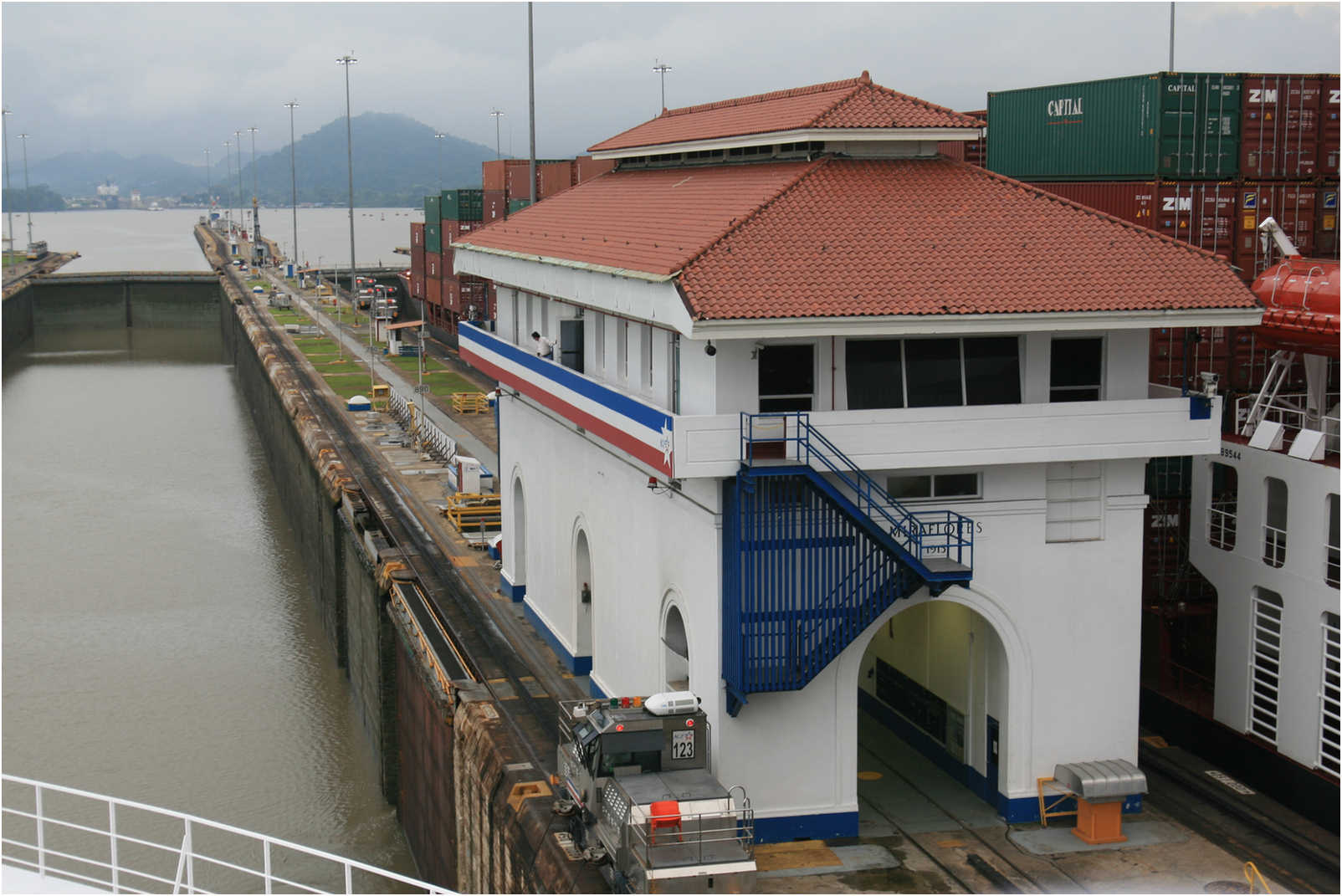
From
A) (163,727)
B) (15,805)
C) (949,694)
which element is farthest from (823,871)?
(163,727)

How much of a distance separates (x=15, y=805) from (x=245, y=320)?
74754 mm

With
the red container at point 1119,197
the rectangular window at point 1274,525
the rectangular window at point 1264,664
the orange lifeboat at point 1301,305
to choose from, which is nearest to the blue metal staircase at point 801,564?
the rectangular window at point 1274,525

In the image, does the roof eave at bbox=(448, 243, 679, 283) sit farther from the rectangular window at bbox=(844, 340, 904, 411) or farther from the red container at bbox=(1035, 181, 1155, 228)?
the red container at bbox=(1035, 181, 1155, 228)

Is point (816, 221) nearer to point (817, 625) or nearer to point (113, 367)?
point (817, 625)

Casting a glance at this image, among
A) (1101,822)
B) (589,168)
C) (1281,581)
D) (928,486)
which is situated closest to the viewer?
(1101,822)

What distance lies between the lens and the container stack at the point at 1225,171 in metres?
29.5

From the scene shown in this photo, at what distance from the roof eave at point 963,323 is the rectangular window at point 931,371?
2.73 feet

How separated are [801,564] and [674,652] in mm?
4136

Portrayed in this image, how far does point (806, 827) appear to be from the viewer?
23.7 metres

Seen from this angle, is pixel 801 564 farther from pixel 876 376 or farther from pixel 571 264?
pixel 571 264

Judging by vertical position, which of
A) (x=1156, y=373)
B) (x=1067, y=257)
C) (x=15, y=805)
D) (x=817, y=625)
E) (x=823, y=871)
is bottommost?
(x=15, y=805)

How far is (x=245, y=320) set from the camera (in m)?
106

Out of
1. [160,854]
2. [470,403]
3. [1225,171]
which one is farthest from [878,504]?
[470,403]

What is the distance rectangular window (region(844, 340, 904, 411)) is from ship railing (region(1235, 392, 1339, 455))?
727 centimetres
